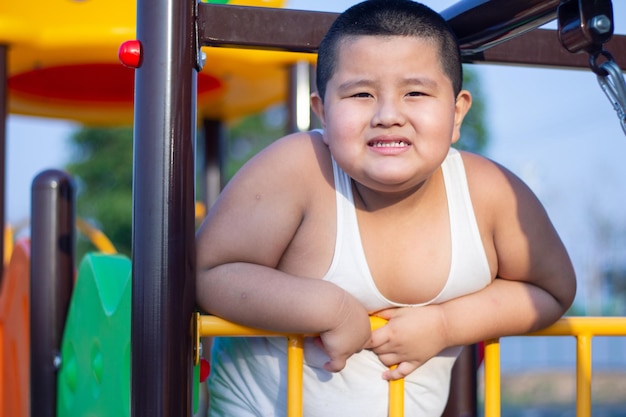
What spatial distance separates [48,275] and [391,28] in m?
1.37

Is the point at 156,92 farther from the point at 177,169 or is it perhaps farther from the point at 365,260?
the point at 365,260

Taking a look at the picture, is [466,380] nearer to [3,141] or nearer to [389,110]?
[389,110]

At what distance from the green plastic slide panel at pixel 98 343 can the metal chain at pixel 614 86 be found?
3.63 feet

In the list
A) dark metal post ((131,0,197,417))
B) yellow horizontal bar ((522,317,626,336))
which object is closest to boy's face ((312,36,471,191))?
dark metal post ((131,0,197,417))

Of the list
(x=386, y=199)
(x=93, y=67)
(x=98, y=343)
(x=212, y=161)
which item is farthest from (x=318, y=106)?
(x=212, y=161)

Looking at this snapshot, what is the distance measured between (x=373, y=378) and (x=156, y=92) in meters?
0.55

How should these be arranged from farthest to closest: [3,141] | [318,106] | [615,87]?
[3,141] < [318,106] < [615,87]

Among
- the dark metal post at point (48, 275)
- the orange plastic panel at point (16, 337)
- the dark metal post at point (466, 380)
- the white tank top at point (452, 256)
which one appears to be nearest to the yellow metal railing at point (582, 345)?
the white tank top at point (452, 256)

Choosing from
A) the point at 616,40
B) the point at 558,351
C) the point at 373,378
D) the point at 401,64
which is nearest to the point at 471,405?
the point at 373,378

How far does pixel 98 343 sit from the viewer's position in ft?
6.63

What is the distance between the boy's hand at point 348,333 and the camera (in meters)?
1.22

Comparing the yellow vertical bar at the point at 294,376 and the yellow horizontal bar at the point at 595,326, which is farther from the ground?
the yellow horizontal bar at the point at 595,326

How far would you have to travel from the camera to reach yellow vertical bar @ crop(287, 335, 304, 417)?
1.24 meters

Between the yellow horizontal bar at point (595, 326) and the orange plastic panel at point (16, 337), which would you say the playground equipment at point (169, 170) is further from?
the orange plastic panel at point (16, 337)
